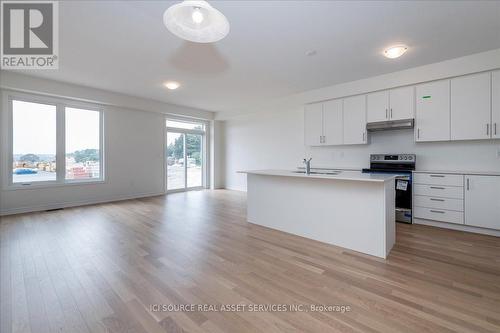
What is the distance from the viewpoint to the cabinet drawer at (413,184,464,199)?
3.44 metres

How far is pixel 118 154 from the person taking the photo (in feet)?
18.8

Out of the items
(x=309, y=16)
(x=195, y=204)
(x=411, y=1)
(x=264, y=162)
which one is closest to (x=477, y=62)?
(x=411, y=1)

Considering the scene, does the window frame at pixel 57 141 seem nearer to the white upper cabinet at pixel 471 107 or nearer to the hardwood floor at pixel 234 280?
the hardwood floor at pixel 234 280

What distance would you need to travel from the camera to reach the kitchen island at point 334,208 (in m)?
2.53

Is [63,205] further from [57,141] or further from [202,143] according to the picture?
[202,143]

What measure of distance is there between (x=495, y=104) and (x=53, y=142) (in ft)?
26.7

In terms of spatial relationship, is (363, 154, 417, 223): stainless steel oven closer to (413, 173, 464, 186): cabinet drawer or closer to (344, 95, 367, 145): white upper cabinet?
(413, 173, 464, 186): cabinet drawer

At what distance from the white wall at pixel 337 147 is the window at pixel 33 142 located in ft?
15.6

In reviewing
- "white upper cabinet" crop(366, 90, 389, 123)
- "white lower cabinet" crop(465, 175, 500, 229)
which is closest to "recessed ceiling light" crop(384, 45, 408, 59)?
"white upper cabinet" crop(366, 90, 389, 123)

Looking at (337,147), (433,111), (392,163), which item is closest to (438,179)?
(392,163)

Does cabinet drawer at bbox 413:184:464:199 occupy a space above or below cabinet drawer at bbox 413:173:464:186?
below

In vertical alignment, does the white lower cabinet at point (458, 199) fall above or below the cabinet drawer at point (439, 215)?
above

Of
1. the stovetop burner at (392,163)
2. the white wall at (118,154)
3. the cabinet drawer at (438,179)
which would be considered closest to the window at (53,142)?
the white wall at (118,154)

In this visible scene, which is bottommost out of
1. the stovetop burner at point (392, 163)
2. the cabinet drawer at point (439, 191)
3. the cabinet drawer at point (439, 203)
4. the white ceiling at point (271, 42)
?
the cabinet drawer at point (439, 203)
